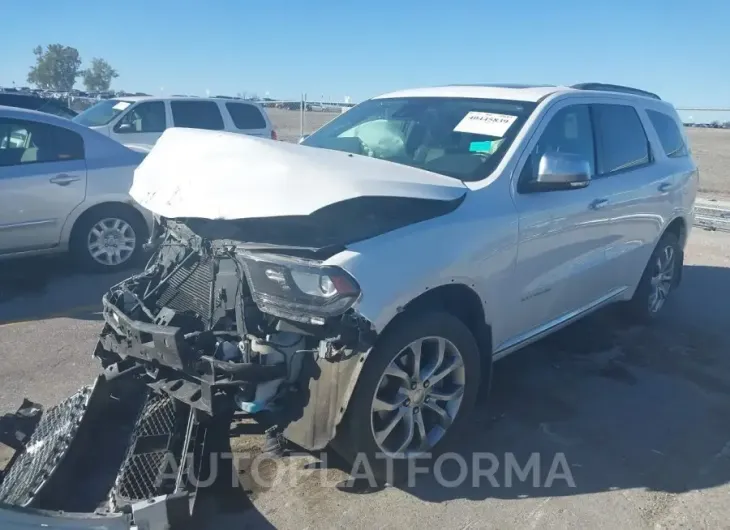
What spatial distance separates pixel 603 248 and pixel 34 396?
151 inches

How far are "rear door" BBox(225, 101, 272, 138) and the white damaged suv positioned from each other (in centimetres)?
912

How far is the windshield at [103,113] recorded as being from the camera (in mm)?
12508

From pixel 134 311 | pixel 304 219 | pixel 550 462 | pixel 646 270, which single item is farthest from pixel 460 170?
pixel 646 270


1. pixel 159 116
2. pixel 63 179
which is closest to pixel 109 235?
pixel 63 179

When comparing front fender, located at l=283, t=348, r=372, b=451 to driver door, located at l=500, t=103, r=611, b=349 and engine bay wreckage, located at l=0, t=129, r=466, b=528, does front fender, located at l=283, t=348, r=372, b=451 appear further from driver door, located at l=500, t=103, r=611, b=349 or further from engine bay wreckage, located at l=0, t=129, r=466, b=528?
driver door, located at l=500, t=103, r=611, b=349

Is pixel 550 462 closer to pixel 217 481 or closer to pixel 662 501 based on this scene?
pixel 662 501

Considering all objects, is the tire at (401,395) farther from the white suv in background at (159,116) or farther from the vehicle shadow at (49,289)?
the white suv in background at (159,116)

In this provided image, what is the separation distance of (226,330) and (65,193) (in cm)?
421

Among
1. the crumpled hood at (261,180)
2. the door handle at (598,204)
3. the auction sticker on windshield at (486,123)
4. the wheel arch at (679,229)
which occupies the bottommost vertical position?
the wheel arch at (679,229)

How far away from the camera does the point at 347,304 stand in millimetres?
2844

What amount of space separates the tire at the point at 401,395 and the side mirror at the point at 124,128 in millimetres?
10541

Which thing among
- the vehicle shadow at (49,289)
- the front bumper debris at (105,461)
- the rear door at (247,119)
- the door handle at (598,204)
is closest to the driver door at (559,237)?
the door handle at (598,204)

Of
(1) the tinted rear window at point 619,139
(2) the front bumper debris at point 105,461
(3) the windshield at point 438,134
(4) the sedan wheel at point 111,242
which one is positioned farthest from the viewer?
(4) the sedan wheel at point 111,242

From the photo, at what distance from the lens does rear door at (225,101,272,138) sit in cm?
1316
